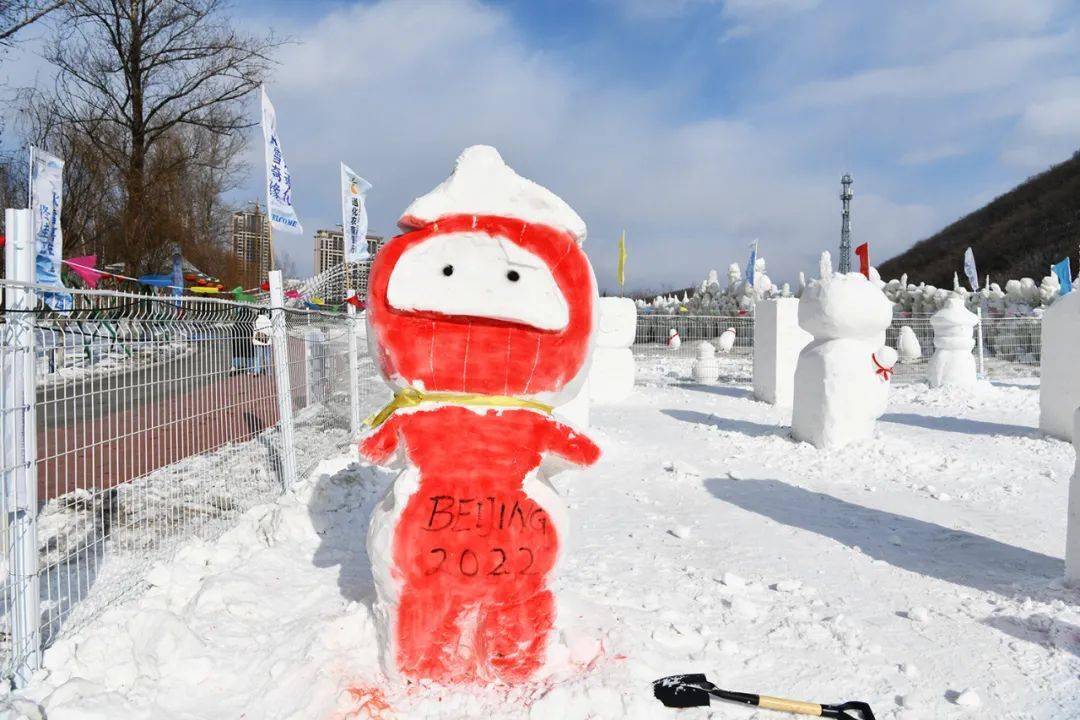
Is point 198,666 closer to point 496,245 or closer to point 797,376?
point 496,245

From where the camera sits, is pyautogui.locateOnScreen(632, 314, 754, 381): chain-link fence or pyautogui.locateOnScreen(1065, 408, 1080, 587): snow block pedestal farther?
pyautogui.locateOnScreen(632, 314, 754, 381): chain-link fence

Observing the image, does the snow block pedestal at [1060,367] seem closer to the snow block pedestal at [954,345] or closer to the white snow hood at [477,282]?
the snow block pedestal at [954,345]

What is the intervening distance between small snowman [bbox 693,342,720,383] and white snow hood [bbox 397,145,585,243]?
1050 cm

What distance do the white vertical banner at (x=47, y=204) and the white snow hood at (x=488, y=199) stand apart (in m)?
2.84

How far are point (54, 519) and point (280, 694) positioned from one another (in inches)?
115

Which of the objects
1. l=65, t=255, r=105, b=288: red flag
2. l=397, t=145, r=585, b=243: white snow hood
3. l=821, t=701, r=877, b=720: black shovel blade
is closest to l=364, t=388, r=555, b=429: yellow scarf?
l=397, t=145, r=585, b=243: white snow hood

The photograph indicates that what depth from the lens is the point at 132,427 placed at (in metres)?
4.48

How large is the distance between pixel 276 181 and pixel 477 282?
13.1 feet

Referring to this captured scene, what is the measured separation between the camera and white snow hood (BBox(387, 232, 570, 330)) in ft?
8.70

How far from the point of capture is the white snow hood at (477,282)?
8.70ft

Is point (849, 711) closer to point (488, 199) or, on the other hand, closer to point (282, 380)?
point (488, 199)

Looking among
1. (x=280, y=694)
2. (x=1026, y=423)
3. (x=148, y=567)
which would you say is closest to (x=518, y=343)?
(x=280, y=694)

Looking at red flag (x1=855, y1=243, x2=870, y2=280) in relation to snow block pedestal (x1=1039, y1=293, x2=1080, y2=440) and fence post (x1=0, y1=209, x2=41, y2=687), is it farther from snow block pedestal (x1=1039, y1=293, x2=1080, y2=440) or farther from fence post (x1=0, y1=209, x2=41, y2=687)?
fence post (x1=0, y1=209, x2=41, y2=687)

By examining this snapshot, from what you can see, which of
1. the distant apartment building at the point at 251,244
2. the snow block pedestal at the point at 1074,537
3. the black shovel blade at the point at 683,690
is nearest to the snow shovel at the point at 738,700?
the black shovel blade at the point at 683,690
